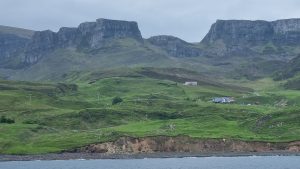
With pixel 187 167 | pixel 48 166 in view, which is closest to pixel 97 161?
pixel 48 166

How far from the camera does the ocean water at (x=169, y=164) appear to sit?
15812cm

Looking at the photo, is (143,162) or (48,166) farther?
(143,162)

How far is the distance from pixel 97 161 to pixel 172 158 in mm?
23349

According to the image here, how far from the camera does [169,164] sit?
169 metres

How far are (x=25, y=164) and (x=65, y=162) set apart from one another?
11183 millimetres

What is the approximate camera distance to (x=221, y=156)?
200 m

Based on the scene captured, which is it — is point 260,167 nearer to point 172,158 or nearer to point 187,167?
point 187,167

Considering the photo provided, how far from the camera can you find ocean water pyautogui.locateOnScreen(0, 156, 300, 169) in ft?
519

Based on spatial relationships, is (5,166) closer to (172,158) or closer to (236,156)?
(172,158)

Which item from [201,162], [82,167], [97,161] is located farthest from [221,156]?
[82,167]

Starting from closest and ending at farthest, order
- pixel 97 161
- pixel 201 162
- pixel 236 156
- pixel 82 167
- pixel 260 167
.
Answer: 1. pixel 260 167
2. pixel 82 167
3. pixel 201 162
4. pixel 97 161
5. pixel 236 156

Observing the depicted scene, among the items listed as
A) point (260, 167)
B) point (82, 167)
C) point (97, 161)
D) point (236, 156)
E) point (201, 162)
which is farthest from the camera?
point (236, 156)

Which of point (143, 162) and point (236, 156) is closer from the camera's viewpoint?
point (143, 162)

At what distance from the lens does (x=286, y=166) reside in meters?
154
